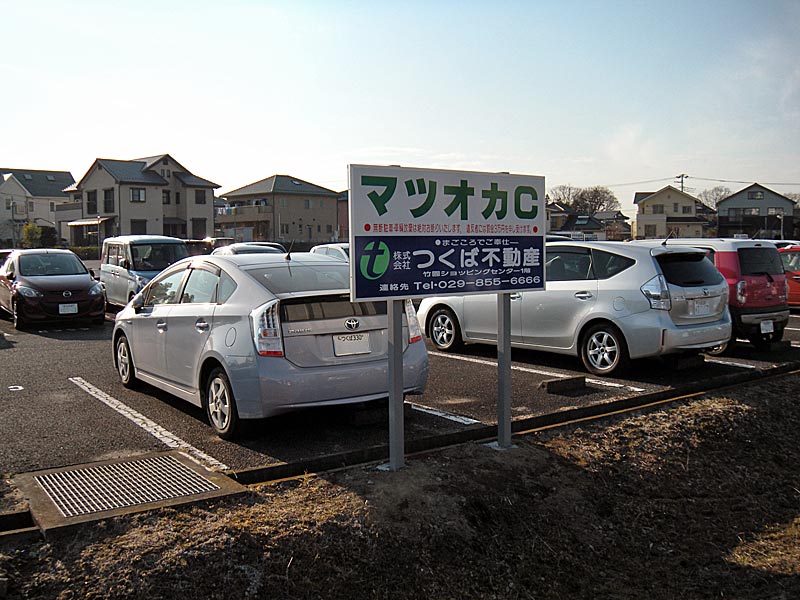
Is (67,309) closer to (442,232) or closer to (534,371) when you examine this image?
(534,371)

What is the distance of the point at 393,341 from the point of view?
4.95 meters

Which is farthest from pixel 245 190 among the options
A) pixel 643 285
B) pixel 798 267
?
pixel 643 285

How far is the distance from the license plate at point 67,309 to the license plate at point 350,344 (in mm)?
9730

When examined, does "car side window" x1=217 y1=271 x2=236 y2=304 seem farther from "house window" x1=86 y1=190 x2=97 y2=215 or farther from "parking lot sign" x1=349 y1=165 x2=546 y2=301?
"house window" x1=86 y1=190 x2=97 y2=215

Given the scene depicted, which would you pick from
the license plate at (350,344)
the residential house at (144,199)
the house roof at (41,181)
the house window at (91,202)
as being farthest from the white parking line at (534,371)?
the house roof at (41,181)

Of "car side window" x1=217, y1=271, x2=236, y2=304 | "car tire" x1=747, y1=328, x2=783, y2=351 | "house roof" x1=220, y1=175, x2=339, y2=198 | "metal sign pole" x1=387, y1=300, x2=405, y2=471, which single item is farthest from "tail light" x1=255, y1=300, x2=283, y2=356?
"house roof" x1=220, y1=175, x2=339, y2=198

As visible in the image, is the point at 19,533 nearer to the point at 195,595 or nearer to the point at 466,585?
the point at 195,595

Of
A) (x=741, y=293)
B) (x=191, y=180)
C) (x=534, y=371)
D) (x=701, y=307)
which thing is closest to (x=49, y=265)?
(x=534, y=371)

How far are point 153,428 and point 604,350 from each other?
5177mm

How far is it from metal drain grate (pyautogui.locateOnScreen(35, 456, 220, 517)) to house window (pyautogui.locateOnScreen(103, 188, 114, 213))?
191 feet

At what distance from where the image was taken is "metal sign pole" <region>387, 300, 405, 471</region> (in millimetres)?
4938

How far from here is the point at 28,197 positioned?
7856cm

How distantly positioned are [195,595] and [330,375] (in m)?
2.29

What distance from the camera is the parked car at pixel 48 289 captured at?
1348 centimetres
